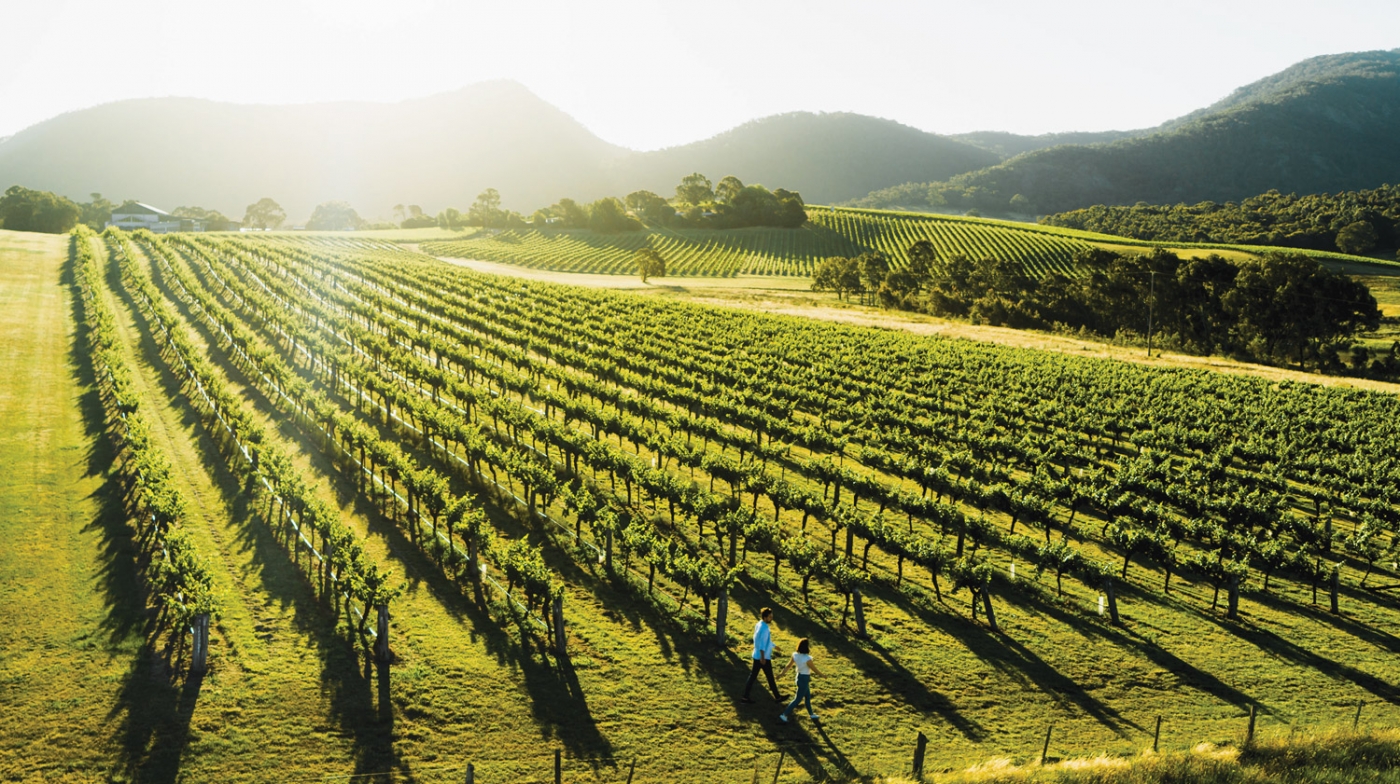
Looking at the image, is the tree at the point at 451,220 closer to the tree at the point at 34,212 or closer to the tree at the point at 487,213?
the tree at the point at 487,213

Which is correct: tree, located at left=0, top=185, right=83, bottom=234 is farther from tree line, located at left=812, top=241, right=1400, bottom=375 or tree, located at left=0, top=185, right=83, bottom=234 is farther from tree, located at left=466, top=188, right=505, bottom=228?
tree line, located at left=812, top=241, right=1400, bottom=375

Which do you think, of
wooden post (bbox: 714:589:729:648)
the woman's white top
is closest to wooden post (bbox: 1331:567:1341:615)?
the woman's white top

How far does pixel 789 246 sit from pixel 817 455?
116 metres

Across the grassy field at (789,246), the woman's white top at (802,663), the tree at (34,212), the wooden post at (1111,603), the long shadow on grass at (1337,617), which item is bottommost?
the long shadow on grass at (1337,617)

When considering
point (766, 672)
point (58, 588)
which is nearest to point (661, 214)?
point (58, 588)

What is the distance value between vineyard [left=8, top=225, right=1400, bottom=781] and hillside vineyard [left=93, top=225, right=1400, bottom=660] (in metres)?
0.21

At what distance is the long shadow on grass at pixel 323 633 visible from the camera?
13617 millimetres

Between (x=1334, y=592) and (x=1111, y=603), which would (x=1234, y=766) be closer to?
(x=1111, y=603)

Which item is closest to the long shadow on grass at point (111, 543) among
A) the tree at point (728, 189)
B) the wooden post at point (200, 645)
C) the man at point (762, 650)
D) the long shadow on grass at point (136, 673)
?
the long shadow on grass at point (136, 673)

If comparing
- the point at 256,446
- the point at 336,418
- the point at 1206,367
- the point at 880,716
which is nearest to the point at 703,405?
the point at 336,418

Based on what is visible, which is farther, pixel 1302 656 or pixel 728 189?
pixel 728 189

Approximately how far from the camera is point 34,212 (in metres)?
124

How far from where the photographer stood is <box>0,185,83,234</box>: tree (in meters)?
122

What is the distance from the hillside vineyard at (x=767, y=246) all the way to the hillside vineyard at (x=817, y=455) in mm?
64201
